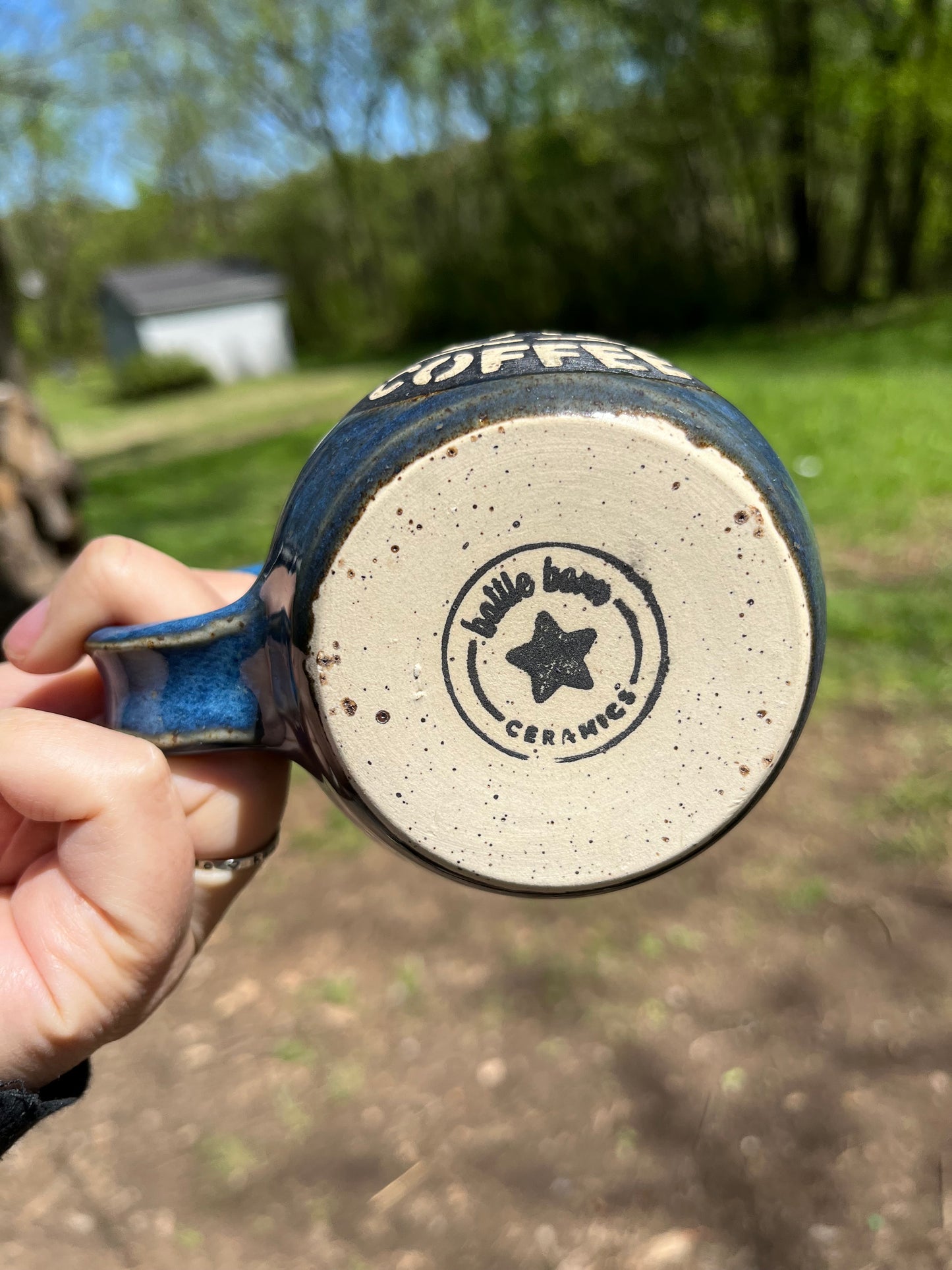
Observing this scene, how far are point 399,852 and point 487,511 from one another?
0.35m

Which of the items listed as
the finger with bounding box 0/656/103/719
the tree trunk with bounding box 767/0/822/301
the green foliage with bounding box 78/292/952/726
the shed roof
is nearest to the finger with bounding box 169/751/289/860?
the finger with bounding box 0/656/103/719

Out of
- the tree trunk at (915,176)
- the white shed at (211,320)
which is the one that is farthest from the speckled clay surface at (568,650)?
the white shed at (211,320)

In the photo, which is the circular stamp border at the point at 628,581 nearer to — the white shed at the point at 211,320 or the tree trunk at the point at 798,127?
the tree trunk at the point at 798,127

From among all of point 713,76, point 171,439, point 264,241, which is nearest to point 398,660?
point 171,439

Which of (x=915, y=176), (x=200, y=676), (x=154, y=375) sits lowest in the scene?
(x=154, y=375)

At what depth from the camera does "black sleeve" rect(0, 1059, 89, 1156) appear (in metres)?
0.93

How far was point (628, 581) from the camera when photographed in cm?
82

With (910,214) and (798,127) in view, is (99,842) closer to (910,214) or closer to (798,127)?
(910,214)

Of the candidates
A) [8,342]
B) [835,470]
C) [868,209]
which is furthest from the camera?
[868,209]

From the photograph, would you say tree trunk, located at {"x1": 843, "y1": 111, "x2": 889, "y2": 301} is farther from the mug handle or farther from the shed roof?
the shed roof

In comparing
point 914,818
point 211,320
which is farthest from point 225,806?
point 211,320

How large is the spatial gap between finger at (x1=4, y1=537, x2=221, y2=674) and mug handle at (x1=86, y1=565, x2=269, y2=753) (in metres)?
0.11

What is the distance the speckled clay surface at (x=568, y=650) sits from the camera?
0.81m

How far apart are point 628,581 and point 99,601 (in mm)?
610
